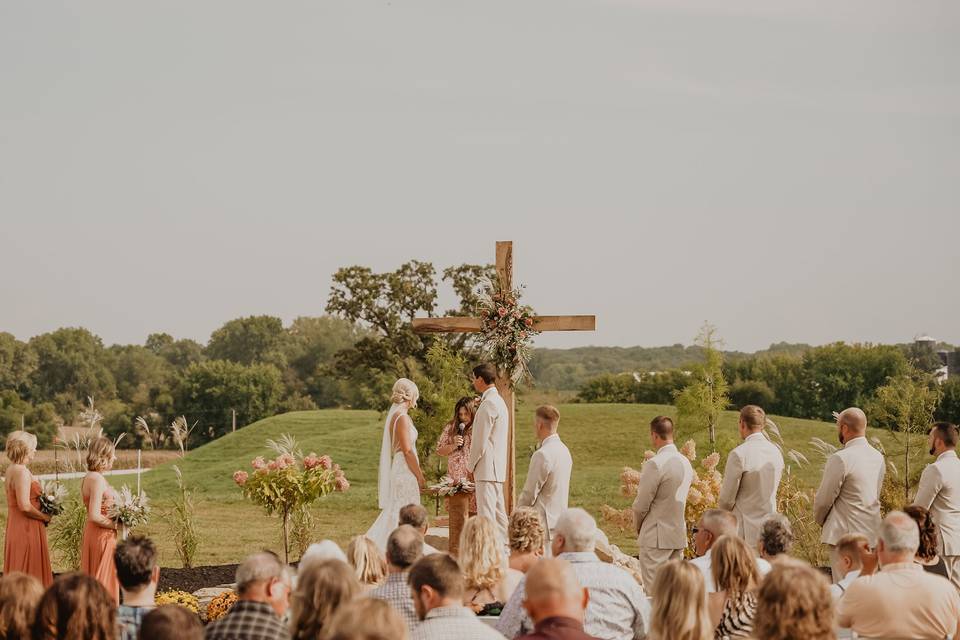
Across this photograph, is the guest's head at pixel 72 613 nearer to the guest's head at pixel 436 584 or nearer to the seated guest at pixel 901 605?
the guest's head at pixel 436 584

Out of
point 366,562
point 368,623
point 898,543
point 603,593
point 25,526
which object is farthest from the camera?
point 25,526

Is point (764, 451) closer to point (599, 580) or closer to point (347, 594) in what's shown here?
point (599, 580)

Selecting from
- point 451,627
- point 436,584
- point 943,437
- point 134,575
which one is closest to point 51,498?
point 134,575

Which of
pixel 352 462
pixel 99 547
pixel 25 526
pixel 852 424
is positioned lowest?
pixel 352 462

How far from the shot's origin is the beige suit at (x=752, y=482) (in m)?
9.77

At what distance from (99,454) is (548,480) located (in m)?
4.06

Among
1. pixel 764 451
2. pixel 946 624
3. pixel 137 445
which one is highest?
pixel 764 451

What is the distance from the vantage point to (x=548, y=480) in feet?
34.1

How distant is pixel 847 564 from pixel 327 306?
21.4 meters

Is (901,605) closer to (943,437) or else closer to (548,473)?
(943,437)

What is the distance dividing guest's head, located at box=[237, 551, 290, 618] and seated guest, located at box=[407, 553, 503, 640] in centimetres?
73

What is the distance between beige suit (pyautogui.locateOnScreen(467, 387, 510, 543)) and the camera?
1123 centimetres

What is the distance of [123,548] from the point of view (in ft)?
20.9

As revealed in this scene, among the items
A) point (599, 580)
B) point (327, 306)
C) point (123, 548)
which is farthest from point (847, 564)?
point (327, 306)
